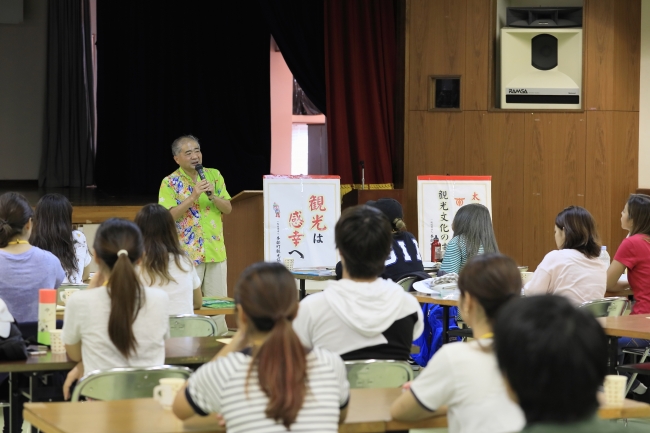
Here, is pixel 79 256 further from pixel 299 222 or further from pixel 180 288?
pixel 299 222

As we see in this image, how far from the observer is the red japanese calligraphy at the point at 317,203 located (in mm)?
7500

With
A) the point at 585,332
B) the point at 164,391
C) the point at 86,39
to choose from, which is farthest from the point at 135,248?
the point at 86,39

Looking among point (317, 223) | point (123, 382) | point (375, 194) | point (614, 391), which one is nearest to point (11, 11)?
point (375, 194)

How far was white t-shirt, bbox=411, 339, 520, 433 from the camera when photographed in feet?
7.43

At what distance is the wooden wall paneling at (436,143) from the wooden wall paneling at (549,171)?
0.64 metres

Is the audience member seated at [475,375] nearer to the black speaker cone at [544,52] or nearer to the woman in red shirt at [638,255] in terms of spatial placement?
the woman in red shirt at [638,255]

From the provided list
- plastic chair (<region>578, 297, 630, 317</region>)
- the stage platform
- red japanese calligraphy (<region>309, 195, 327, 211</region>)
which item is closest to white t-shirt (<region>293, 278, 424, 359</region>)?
plastic chair (<region>578, 297, 630, 317</region>)

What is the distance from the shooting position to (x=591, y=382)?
1375mm

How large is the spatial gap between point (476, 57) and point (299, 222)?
8.44 ft

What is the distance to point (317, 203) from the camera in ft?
24.7

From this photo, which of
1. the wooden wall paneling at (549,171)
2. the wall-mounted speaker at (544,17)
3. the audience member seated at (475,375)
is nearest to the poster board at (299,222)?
the wooden wall paneling at (549,171)

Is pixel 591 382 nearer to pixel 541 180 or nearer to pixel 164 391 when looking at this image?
pixel 164 391

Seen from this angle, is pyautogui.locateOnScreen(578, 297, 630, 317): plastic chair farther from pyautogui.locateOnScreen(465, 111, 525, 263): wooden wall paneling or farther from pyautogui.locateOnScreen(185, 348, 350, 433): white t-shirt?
pyautogui.locateOnScreen(465, 111, 525, 263): wooden wall paneling

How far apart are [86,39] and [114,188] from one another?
78.9 inches
